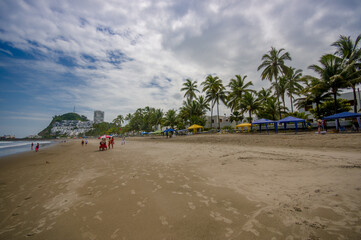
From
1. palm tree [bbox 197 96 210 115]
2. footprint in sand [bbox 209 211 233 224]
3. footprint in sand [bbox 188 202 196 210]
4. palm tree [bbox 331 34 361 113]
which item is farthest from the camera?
palm tree [bbox 197 96 210 115]

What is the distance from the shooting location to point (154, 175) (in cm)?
495

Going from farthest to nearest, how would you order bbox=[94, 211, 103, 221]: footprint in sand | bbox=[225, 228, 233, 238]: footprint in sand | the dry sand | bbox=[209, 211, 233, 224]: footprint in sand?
bbox=[94, 211, 103, 221]: footprint in sand
bbox=[209, 211, 233, 224]: footprint in sand
the dry sand
bbox=[225, 228, 233, 238]: footprint in sand

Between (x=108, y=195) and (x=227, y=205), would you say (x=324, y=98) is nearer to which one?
(x=227, y=205)

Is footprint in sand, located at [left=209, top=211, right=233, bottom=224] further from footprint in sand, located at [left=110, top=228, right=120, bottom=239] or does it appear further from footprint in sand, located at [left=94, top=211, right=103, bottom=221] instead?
footprint in sand, located at [left=94, top=211, right=103, bottom=221]

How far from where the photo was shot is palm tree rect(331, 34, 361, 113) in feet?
54.2

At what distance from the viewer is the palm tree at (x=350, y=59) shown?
1653 cm

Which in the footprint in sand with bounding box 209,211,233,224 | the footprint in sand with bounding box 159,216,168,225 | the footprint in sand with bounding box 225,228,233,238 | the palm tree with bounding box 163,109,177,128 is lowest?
the footprint in sand with bounding box 159,216,168,225

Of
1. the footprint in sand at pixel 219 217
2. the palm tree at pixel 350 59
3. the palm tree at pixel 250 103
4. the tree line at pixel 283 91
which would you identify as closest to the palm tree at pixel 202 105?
the tree line at pixel 283 91

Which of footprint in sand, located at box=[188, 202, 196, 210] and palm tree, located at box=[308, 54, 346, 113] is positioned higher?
palm tree, located at box=[308, 54, 346, 113]

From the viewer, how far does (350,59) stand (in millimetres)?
17828

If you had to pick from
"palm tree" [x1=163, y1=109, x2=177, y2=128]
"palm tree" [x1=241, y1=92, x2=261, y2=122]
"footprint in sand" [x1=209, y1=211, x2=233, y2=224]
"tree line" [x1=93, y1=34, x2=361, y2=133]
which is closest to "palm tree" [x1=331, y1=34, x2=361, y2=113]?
"tree line" [x1=93, y1=34, x2=361, y2=133]

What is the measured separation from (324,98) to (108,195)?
3066 centimetres

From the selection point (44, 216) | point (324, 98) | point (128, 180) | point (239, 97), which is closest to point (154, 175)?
point (128, 180)

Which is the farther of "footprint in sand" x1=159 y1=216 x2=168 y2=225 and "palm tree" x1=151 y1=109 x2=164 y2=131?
"palm tree" x1=151 y1=109 x2=164 y2=131
